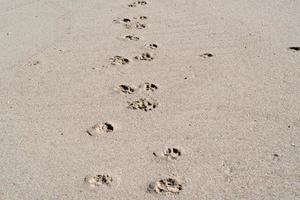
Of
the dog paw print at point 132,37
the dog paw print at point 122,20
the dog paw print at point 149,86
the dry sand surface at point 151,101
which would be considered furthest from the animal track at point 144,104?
the dog paw print at point 122,20

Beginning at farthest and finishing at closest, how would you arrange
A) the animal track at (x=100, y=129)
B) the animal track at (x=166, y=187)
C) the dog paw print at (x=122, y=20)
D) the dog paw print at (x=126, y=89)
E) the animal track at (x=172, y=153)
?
the dog paw print at (x=122, y=20) < the dog paw print at (x=126, y=89) < the animal track at (x=100, y=129) < the animal track at (x=172, y=153) < the animal track at (x=166, y=187)

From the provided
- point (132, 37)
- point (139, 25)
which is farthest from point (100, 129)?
point (139, 25)

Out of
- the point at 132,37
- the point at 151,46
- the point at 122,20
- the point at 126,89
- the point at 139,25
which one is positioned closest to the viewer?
the point at 126,89

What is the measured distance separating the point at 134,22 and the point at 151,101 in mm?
1274

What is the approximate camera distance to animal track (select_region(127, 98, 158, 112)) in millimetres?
3045

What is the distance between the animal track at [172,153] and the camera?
262 centimetres

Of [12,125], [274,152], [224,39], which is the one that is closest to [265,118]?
[274,152]

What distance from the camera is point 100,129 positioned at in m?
2.88

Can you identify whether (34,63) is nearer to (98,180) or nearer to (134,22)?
(134,22)

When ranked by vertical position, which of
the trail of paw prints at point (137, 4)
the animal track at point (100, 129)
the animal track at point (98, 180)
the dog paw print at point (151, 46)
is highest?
the trail of paw prints at point (137, 4)

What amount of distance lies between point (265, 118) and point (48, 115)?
137cm

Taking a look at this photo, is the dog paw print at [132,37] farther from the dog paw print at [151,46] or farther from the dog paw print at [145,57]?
the dog paw print at [145,57]

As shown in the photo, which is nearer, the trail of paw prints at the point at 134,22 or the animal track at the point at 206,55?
the animal track at the point at 206,55

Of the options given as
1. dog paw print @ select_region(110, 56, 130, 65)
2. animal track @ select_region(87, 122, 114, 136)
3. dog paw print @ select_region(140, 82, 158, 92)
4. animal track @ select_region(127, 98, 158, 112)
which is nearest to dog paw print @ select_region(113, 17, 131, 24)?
dog paw print @ select_region(110, 56, 130, 65)
